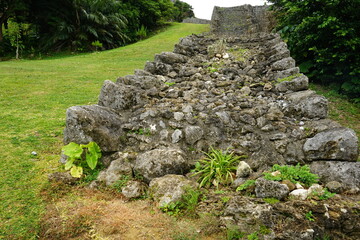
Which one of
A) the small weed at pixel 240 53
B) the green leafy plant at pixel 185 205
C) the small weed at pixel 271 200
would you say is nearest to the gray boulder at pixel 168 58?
the small weed at pixel 240 53

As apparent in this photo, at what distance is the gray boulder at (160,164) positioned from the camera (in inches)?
131

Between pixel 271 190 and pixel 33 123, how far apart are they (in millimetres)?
5090

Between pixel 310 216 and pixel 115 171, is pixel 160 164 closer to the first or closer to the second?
pixel 115 171

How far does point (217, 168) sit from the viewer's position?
3.21 m

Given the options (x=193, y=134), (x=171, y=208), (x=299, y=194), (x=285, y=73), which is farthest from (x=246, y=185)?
(x=285, y=73)

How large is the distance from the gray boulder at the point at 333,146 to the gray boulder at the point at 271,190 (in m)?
0.86

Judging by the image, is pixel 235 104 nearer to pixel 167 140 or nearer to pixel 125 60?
pixel 167 140

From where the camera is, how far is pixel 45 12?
18688 millimetres

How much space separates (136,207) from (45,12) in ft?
68.4

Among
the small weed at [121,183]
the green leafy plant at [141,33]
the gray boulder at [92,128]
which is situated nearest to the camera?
the small weed at [121,183]

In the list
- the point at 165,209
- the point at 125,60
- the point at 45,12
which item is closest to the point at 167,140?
the point at 165,209

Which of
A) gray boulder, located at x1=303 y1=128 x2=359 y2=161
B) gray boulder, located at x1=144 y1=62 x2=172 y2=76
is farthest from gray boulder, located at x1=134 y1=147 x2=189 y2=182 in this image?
gray boulder, located at x1=144 y1=62 x2=172 y2=76

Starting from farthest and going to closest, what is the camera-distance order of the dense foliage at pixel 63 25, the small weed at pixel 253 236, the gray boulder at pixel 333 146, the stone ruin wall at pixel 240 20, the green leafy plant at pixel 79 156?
the dense foliage at pixel 63 25
the stone ruin wall at pixel 240 20
the green leafy plant at pixel 79 156
the gray boulder at pixel 333 146
the small weed at pixel 253 236

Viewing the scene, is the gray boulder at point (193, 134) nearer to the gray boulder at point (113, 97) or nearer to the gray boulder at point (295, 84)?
the gray boulder at point (113, 97)
